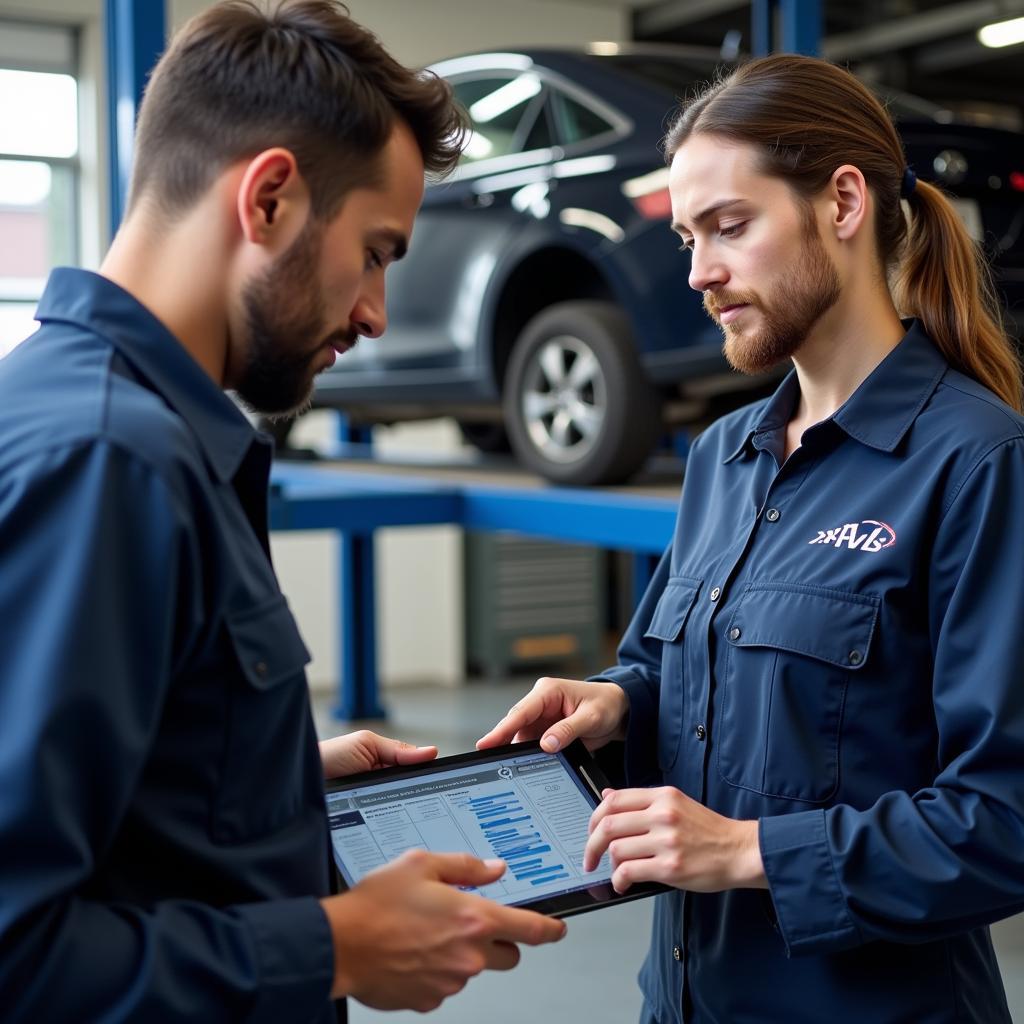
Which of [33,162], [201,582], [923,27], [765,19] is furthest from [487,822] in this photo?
[923,27]

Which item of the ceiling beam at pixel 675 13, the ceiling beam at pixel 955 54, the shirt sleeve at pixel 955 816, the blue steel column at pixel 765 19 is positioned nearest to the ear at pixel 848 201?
the shirt sleeve at pixel 955 816

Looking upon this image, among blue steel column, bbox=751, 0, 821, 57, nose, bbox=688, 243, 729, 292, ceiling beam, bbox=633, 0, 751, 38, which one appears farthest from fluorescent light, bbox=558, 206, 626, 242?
ceiling beam, bbox=633, 0, 751, 38

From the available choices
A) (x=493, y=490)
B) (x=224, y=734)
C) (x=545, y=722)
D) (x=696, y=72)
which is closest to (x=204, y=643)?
(x=224, y=734)

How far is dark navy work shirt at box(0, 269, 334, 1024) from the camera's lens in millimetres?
795

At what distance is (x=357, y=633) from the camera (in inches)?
247

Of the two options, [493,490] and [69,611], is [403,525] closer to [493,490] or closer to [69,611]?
[493,490]

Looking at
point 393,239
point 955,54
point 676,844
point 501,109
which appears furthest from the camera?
point 955,54

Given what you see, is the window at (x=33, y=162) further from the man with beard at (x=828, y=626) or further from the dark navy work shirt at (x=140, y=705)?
the dark navy work shirt at (x=140, y=705)

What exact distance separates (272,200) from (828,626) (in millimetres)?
684

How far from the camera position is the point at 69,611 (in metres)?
0.79

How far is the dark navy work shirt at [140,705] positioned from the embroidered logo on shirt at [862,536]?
1.97ft

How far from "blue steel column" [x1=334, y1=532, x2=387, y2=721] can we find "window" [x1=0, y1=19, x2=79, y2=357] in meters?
2.45

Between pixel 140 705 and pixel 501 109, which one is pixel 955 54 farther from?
pixel 140 705

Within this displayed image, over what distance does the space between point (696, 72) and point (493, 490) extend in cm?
147
